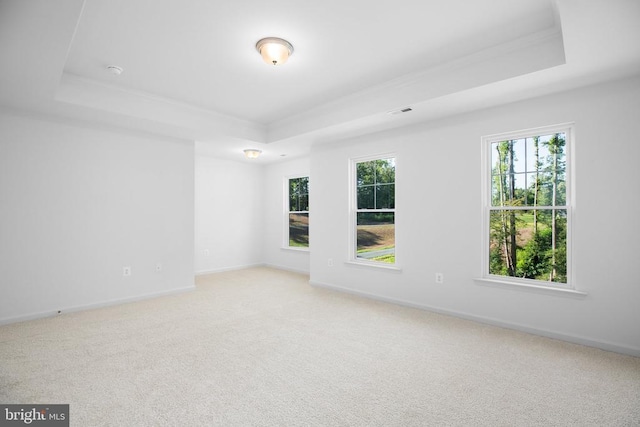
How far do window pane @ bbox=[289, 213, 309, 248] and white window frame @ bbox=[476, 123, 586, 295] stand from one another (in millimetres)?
3896

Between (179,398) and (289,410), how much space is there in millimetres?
756

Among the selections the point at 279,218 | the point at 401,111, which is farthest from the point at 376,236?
the point at 279,218

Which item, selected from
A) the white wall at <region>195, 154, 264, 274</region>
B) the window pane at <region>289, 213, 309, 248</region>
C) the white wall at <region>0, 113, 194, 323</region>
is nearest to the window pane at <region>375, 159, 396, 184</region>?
the window pane at <region>289, 213, 309, 248</region>

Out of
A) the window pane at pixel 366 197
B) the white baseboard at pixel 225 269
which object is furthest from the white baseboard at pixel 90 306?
the window pane at pixel 366 197

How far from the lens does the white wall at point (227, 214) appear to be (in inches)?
253

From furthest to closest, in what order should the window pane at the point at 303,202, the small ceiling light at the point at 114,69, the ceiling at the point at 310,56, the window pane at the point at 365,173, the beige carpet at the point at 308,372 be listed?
the window pane at the point at 303,202 < the window pane at the point at 365,173 < the small ceiling light at the point at 114,69 < the ceiling at the point at 310,56 < the beige carpet at the point at 308,372

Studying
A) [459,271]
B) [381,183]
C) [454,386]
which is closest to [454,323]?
[459,271]

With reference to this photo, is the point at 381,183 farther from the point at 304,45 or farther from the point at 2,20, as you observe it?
the point at 2,20

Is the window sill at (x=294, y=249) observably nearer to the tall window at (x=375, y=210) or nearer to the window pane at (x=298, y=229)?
the window pane at (x=298, y=229)

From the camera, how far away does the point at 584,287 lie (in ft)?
9.90

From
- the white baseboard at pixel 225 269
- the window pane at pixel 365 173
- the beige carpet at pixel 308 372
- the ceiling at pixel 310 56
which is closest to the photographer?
the beige carpet at pixel 308 372

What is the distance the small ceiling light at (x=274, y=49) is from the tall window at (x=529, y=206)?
96.5 inches

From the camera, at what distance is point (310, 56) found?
3.06 meters

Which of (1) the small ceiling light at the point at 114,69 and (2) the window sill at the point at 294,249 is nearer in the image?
(1) the small ceiling light at the point at 114,69
